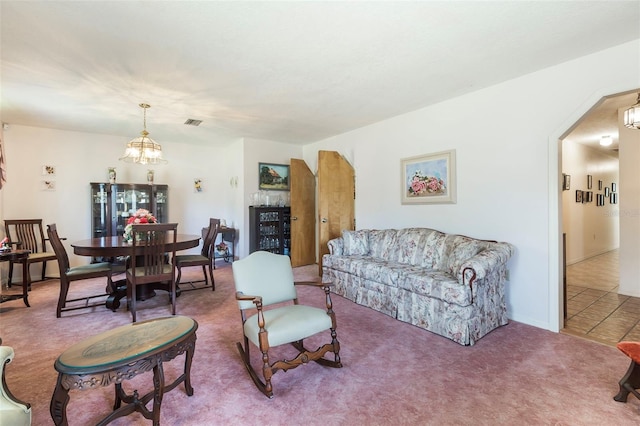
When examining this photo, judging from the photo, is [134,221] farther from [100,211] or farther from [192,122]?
[100,211]

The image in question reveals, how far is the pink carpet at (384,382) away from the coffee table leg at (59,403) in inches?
13.1

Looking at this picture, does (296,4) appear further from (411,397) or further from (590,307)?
(590,307)

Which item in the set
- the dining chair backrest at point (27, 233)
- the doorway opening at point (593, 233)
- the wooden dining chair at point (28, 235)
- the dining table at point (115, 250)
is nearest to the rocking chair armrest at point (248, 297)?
the dining table at point (115, 250)

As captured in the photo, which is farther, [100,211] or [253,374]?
[100,211]

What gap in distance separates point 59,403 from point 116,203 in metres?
4.84

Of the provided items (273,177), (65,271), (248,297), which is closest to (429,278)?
(248,297)

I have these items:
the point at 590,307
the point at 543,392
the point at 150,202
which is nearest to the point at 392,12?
the point at 543,392

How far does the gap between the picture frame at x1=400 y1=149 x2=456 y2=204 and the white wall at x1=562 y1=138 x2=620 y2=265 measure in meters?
3.48

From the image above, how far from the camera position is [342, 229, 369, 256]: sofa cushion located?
14.4 ft

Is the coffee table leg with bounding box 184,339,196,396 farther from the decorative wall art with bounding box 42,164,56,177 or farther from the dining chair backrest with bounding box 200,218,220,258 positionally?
the decorative wall art with bounding box 42,164,56,177

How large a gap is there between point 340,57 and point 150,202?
479 cm

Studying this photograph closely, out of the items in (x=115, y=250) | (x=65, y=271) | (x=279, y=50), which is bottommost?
(x=65, y=271)

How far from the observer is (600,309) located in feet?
11.4

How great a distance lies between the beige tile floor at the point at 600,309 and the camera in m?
2.82
